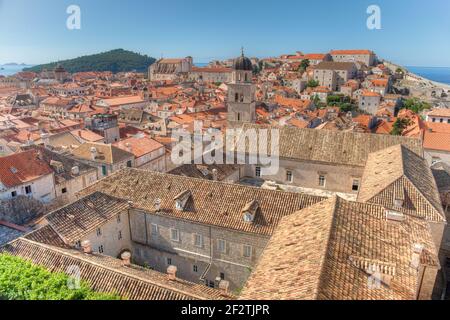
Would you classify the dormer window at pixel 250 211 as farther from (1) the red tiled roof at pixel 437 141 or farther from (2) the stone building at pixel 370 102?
(2) the stone building at pixel 370 102

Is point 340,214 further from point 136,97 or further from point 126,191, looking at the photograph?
point 136,97

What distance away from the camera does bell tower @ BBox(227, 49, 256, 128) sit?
44.5 metres

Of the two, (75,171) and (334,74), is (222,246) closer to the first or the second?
(75,171)

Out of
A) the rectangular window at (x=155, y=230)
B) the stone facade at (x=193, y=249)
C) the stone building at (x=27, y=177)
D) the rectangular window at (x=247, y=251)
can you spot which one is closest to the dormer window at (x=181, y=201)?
the stone facade at (x=193, y=249)

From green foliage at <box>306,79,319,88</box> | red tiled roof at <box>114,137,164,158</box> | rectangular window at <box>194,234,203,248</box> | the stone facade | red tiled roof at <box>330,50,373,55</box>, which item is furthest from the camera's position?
red tiled roof at <box>330,50,373,55</box>

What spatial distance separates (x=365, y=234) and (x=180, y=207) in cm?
1182

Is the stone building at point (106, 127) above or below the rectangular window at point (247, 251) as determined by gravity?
above

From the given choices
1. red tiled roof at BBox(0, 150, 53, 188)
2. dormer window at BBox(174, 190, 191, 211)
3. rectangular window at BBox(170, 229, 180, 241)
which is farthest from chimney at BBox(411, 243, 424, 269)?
red tiled roof at BBox(0, 150, 53, 188)

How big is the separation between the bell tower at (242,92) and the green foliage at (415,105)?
73969 mm

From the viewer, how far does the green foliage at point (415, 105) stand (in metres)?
100

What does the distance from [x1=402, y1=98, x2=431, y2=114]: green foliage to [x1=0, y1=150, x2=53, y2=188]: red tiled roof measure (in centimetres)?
9854

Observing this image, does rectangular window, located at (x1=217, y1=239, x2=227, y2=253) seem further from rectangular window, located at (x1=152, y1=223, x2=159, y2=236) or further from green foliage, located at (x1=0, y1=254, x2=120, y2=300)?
green foliage, located at (x1=0, y1=254, x2=120, y2=300)

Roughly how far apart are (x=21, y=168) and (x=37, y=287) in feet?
70.3

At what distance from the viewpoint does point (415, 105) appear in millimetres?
104250
